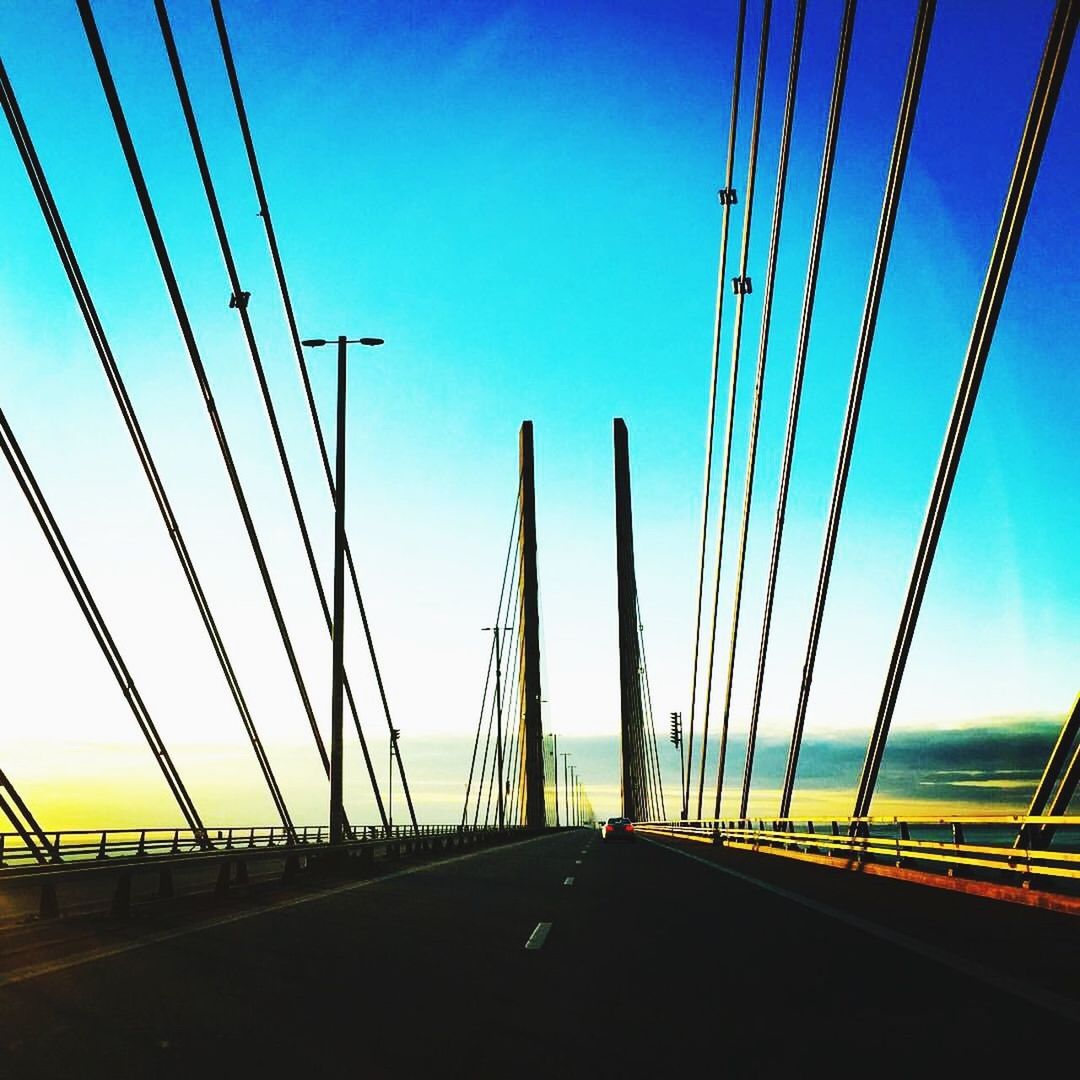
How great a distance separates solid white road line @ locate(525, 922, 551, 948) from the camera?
9.49 meters

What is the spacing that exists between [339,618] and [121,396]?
299 inches

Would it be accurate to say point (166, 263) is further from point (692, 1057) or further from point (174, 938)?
point (692, 1057)

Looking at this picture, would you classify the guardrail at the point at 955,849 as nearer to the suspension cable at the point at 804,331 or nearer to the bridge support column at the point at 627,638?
the suspension cable at the point at 804,331

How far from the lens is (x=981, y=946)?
9.50 m

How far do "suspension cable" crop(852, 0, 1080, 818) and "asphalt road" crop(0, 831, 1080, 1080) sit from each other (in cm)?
634

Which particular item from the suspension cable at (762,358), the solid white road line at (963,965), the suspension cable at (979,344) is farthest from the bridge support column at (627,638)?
the solid white road line at (963,965)

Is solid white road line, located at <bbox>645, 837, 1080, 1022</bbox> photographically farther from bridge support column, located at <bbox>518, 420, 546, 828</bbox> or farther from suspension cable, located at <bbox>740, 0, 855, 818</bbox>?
bridge support column, located at <bbox>518, 420, 546, 828</bbox>

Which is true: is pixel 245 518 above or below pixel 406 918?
above

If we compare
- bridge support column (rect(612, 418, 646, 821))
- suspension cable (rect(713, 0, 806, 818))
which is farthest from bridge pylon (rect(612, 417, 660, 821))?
suspension cable (rect(713, 0, 806, 818))

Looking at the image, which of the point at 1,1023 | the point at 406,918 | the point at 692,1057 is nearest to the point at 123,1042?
the point at 1,1023

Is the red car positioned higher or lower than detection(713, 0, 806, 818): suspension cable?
lower

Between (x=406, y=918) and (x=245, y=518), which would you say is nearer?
(x=406, y=918)

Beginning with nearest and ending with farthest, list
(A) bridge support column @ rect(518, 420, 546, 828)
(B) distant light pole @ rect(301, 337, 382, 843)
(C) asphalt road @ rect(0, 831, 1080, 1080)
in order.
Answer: (C) asphalt road @ rect(0, 831, 1080, 1080) < (B) distant light pole @ rect(301, 337, 382, 843) < (A) bridge support column @ rect(518, 420, 546, 828)

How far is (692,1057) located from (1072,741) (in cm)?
1092
